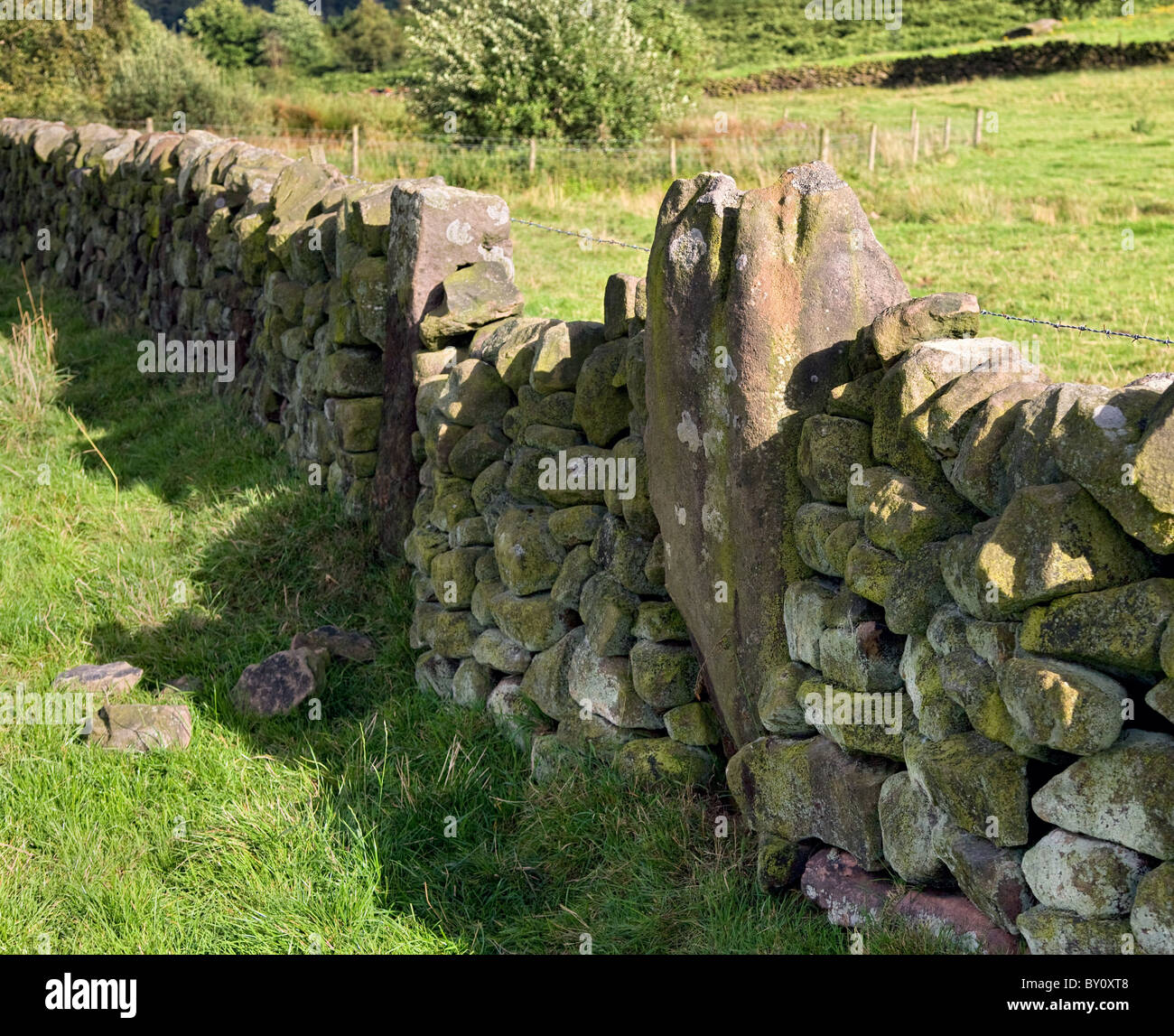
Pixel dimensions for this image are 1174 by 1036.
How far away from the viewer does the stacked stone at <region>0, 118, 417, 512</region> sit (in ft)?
20.8

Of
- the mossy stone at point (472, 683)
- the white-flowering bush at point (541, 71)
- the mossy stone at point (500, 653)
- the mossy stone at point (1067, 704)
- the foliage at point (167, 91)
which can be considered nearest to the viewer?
the mossy stone at point (1067, 704)

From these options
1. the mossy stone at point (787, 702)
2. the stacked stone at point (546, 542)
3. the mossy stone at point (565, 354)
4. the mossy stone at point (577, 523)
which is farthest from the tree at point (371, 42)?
the mossy stone at point (787, 702)

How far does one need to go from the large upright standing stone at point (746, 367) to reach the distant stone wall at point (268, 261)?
2.37 m

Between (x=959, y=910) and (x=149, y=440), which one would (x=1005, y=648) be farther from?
(x=149, y=440)

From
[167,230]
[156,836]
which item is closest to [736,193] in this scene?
[156,836]

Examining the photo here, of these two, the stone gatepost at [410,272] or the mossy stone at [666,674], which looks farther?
the stone gatepost at [410,272]

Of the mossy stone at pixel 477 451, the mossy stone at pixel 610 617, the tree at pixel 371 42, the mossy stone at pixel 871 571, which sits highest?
the tree at pixel 371 42

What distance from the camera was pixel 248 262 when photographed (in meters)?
8.07

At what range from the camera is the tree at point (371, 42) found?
5956cm

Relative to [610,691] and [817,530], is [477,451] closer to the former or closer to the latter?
[610,691]

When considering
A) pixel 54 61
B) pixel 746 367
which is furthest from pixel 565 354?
pixel 54 61

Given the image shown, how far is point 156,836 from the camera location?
4074 mm

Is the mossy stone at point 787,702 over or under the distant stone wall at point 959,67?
under

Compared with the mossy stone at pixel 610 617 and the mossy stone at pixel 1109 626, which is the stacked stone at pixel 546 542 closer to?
the mossy stone at pixel 610 617
